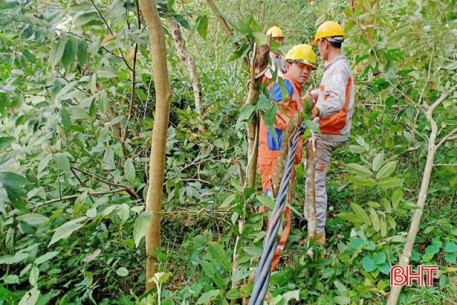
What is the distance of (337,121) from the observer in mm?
2750

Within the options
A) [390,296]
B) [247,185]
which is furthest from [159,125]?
[390,296]

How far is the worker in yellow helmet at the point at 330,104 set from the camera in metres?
2.60

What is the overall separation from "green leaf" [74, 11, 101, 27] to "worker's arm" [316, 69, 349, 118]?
4.88 ft

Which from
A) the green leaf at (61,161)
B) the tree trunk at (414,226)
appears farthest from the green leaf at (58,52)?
the tree trunk at (414,226)

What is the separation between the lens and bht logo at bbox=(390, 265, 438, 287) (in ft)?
6.73

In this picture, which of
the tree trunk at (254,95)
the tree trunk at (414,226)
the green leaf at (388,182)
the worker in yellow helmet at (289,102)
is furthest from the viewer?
the worker in yellow helmet at (289,102)

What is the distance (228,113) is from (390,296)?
222 centimetres

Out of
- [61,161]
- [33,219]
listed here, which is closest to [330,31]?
[61,161]

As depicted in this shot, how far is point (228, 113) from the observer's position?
12.2 ft

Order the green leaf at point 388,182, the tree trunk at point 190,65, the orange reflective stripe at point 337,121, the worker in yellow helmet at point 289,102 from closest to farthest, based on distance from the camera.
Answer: the green leaf at point 388,182 → the worker in yellow helmet at point 289,102 → the orange reflective stripe at point 337,121 → the tree trunk at point 190,65

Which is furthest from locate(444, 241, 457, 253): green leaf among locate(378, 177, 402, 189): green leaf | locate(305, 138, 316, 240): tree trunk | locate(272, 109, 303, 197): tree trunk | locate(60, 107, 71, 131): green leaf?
locate(60, 107, 71, 131): green leaf

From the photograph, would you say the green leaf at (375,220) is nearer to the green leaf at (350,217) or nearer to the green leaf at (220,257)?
the green leaf at (350,217)

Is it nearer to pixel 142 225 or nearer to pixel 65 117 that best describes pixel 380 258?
pixel 142 225

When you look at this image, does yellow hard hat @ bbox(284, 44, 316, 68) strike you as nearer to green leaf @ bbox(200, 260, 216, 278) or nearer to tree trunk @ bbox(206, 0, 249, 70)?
tree trunk @ bbox(206, 0, 249, 70)
